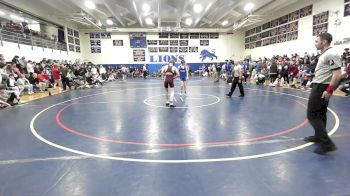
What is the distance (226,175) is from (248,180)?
0.32 m

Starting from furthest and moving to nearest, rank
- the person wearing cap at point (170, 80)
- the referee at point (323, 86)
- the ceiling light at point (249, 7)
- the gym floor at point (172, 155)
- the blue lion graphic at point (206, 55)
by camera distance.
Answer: the blue lion graphic at point (206, 55) < the ceiling light at point (249, 7) < the person wearing cap at point (170, 80) < the referee at point (323, 86) < the gym floor at point (172, 155)

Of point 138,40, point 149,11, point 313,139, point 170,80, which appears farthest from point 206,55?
point 313,139

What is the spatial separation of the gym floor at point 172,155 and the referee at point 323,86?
24 centimetres

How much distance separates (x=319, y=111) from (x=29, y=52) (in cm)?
1886

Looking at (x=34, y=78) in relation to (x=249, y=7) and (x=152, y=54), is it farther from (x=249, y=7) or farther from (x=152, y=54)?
(x=152, y=54)

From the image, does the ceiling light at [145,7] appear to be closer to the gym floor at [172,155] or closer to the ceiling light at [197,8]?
the ceiling light at [197,8]

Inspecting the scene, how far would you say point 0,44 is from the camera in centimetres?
1363

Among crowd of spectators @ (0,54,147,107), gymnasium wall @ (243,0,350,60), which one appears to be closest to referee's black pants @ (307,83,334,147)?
crowd of spectators @ (0,54,147,107)

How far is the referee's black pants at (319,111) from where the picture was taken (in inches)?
164

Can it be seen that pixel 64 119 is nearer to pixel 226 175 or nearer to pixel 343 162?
pixel 226 175

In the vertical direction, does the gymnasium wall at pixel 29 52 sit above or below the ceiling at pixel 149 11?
below

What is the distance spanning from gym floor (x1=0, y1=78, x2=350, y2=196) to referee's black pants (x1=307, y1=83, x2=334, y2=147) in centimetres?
26

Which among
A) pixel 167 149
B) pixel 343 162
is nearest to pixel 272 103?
pixel 343 162

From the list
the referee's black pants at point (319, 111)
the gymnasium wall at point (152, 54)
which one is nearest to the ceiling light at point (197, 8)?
the gymnasium wall at point (152, 54)
